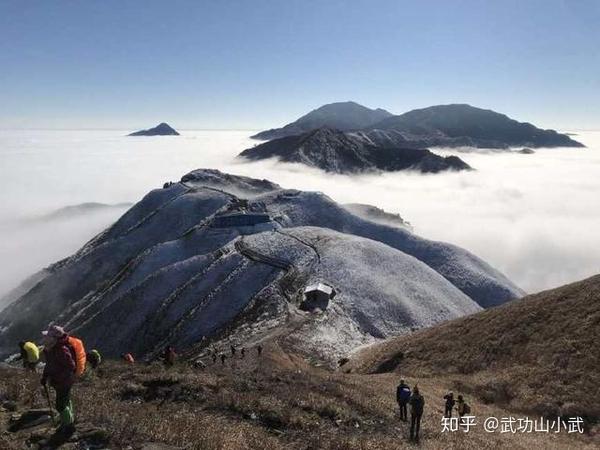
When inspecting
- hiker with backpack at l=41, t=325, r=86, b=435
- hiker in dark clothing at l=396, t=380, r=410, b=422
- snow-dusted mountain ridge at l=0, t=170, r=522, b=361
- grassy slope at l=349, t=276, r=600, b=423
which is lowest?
snow-dusted mountain ridge at l=0, t=170, r=522, b=361

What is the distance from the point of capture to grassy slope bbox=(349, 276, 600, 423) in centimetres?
3100

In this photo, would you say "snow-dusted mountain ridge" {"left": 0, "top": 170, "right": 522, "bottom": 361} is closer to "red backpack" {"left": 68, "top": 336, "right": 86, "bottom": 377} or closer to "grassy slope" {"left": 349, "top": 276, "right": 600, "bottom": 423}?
"grassy slope" {"left": 349, "top": 276, "right": 600, "bottom": 423}

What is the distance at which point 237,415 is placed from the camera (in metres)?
15.6

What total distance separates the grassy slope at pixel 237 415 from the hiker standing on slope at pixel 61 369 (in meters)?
0.53

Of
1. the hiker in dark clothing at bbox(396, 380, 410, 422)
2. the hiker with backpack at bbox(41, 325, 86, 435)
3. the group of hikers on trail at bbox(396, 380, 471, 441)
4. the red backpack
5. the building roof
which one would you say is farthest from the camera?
the building roof

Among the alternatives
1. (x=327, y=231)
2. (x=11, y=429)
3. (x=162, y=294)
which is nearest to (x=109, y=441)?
(x=11, y=429)

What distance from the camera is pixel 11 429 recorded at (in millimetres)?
11133

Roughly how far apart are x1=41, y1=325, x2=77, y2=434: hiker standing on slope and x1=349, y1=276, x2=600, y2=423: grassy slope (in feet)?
92.0

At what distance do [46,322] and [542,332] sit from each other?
80.7 m

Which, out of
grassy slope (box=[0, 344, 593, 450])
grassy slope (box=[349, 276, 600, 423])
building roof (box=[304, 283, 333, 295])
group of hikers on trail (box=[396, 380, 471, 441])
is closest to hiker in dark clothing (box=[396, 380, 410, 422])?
group of hikers on trail (box=[396, 380, 471, 441])

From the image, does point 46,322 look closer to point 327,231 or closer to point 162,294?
point 162,294

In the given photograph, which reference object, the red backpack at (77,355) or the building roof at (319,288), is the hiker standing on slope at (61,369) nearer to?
the red backpack at (77,355)

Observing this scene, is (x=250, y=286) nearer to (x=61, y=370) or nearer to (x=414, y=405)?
(x=414, y=405)

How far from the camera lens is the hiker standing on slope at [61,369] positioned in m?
10.8
